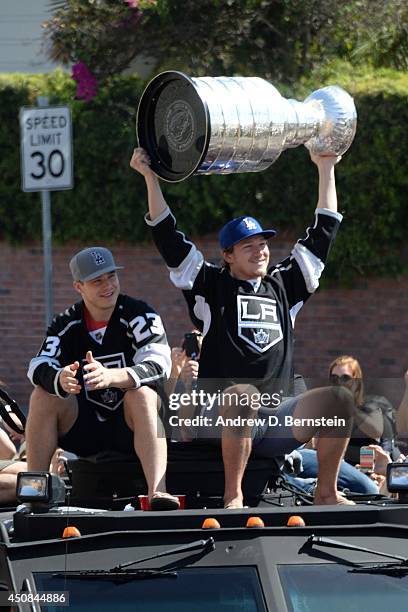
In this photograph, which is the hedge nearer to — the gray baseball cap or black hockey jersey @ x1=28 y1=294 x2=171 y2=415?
the gray baseball cap

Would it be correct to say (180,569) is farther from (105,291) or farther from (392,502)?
(105,291)

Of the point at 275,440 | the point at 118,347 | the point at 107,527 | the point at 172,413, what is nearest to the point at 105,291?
the point at 118,347

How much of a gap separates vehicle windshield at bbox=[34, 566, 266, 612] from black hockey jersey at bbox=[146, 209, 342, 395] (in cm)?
124

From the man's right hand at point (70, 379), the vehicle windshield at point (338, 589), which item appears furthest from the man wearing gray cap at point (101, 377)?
the vehicle windshield at point (338, 589)

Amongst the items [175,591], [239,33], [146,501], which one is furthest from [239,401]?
[239,33]

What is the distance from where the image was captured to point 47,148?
33.3ft

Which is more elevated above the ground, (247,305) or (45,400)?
(247,305)

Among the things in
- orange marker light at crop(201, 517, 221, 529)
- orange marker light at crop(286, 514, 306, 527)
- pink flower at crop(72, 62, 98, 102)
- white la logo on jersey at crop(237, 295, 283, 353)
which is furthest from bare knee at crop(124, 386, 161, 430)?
pink flower at crop(72, 62, 98, 102)

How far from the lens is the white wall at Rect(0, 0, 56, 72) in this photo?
55.0 feet

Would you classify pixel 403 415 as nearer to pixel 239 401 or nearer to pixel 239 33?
pixel 239 401

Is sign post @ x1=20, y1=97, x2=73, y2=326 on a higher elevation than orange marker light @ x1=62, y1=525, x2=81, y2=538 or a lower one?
higher

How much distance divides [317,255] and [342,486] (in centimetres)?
111

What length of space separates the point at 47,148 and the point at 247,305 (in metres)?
4.53

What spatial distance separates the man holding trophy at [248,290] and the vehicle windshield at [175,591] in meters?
0.79
